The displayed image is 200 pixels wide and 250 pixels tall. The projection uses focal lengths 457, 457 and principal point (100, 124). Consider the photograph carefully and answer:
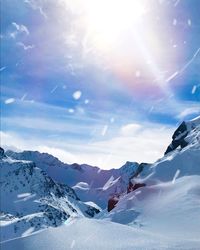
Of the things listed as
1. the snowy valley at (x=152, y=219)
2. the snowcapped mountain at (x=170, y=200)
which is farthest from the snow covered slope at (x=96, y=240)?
the snowcapped mountain at (x=170, y=200)

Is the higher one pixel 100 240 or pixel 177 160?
pixel 177 160

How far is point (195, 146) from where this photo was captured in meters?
63.8

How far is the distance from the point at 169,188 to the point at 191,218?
15.1m

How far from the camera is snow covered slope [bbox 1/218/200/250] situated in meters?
20.7

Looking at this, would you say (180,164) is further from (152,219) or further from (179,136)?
(152,219)

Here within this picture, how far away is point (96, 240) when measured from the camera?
73.9 ft

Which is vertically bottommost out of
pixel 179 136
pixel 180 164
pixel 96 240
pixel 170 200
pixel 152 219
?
pixel 96 240

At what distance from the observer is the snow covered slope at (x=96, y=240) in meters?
20.7

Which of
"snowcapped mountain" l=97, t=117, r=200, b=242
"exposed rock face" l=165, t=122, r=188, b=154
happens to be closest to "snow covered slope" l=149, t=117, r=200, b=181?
"snowcapped mountain" l=97, t=117, r=200, b=242

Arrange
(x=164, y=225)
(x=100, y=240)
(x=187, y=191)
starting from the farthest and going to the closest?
(x=187, y=191) → (x=164, y=225) → (x=100, y=240)

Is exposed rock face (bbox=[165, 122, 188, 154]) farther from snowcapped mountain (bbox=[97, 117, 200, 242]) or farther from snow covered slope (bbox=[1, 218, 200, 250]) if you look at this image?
snow covered slope (bbox=[1, 218, 200, 250])

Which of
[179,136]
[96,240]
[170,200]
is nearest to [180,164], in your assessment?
[170,200]

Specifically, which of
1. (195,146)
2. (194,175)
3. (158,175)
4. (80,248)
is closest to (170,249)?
(80,248)

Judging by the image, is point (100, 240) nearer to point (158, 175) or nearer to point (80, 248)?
point (80, 248)
